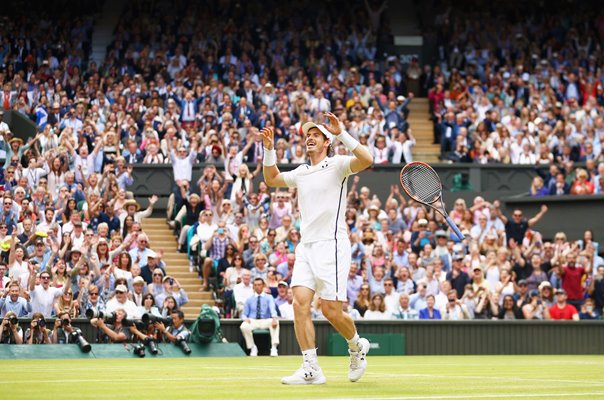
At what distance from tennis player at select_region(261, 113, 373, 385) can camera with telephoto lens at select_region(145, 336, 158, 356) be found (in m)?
7.63

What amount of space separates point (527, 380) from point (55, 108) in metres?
18.2

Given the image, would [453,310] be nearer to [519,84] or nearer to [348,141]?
[348,141]

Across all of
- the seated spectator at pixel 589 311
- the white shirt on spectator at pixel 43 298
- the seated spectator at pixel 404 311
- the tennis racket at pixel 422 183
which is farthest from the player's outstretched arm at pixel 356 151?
the seated spectator at pixel 589 311

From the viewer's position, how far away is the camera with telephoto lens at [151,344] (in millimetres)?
17844

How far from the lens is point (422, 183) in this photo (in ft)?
41.4

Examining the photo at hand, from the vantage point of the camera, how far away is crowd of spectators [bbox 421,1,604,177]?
28203 millimetres

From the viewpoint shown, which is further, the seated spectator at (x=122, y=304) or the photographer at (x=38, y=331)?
the seated spectator at (x=122, y=304)

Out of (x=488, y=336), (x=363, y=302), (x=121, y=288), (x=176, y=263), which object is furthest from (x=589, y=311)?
(x=121, y=288)

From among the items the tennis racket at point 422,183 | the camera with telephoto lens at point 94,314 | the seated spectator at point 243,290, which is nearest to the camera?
the tennis racket at point 422,183

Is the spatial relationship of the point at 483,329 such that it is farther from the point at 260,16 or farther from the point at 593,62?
the point at 260,16

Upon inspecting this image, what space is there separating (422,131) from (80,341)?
52.1 ft

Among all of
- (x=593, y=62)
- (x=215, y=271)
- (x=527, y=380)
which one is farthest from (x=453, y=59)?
(x=527, y=380)

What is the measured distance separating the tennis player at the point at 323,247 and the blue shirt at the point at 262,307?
30.7 ft

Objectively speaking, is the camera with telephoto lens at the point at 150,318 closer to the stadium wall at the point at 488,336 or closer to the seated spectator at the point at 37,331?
the seated spectator at the point at 37,331
